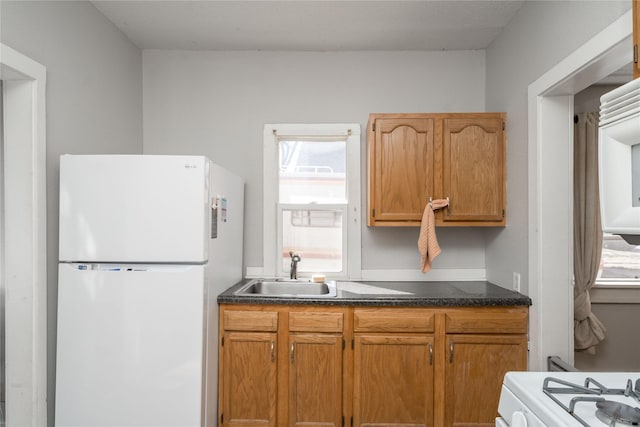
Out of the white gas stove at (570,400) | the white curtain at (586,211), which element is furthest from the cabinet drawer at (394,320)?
the white curtain at (586,211)

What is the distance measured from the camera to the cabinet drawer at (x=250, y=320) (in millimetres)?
2113

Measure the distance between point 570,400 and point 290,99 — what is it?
2440 mm

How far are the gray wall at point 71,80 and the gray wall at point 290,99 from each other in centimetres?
33

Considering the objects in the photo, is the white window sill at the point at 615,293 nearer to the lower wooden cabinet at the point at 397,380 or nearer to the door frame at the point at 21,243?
the lower wooden cabinet at the point at 397,380

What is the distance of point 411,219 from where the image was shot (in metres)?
2.40

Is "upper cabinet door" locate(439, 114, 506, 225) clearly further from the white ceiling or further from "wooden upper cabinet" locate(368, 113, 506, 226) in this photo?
the white ceiling

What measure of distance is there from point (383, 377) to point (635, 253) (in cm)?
244

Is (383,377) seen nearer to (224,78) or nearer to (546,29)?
(546,29)

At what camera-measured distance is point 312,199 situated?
9.07 feet

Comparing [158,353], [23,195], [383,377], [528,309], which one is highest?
[23,195]

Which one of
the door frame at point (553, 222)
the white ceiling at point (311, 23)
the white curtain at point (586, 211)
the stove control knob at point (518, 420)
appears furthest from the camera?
the white curtain at point (586, 211)

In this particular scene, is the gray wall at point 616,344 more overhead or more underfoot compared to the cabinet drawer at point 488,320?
more underfoot

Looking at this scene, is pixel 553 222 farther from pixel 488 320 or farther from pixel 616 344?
pixel 616 344

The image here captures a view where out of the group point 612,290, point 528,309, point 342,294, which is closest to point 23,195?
point 342,294
